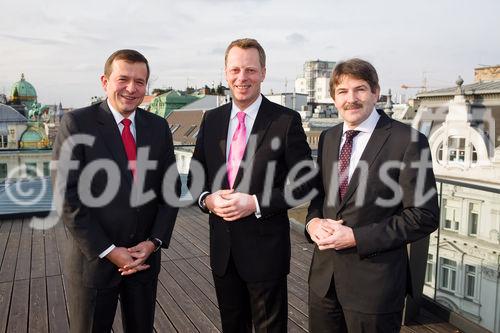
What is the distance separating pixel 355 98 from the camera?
187cm

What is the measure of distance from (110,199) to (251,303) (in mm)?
950

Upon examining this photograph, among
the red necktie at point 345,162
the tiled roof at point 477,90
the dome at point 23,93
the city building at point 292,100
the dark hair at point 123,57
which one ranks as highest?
the dome at point 23,93

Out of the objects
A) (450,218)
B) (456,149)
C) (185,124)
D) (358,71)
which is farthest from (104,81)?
(185,124)

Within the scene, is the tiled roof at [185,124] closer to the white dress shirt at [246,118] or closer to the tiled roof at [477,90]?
the tiled roof at [477,90]

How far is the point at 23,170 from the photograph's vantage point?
261 inches

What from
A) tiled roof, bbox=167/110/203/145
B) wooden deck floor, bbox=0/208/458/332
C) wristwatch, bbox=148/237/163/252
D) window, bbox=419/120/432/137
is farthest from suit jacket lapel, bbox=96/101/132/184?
tiled roof, bbox=167/110/203/145

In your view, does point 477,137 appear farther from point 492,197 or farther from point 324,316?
point 324,316

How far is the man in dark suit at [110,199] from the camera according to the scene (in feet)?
6.78

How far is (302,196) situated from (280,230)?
0.25 meters

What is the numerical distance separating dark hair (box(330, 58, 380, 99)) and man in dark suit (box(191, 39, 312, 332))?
396 millimetres

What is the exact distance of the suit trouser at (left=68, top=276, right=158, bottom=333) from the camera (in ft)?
6.88

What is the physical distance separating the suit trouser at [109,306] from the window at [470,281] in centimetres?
257

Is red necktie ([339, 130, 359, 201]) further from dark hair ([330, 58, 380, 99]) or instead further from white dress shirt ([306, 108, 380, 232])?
dark hair ([330, 58, 380, 99])

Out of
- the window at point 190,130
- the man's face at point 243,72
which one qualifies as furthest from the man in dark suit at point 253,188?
the window at point 190,130
